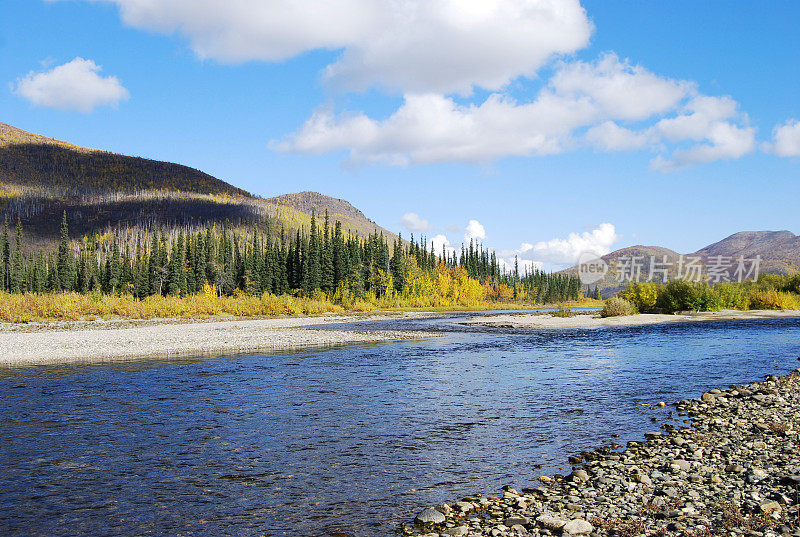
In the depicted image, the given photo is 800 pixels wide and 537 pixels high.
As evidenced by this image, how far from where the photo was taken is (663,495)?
9141mm

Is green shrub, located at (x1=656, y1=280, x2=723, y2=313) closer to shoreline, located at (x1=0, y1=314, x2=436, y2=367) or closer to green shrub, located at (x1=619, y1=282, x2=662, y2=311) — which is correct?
green shrub, located at (x1=619, y1=282, x2=662, y2=311)

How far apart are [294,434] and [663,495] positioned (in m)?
8.87

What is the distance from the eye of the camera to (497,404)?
58.3 feet

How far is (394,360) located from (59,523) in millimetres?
21912

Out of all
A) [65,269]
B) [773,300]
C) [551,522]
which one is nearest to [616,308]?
[773,300]

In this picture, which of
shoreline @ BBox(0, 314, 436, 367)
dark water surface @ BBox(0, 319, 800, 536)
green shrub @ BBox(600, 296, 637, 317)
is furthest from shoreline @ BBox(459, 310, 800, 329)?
dark water surface @ BBox(0, 319, 800, 536)

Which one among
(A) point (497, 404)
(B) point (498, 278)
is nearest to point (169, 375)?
(A) point (497, 404)

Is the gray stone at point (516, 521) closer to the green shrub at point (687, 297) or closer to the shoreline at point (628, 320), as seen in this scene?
the shoreline at point (628, 320)

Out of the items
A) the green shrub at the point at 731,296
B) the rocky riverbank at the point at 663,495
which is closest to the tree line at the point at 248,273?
the green shrub at the point at 731,296

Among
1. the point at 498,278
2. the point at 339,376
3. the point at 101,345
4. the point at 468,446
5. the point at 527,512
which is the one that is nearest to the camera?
the point at 527,512

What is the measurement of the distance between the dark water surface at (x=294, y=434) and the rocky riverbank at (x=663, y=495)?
2.95 ft

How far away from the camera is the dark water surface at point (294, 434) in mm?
9266

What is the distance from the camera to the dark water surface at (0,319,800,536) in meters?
9.27

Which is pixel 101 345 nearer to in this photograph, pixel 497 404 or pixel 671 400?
pixel 497 404
